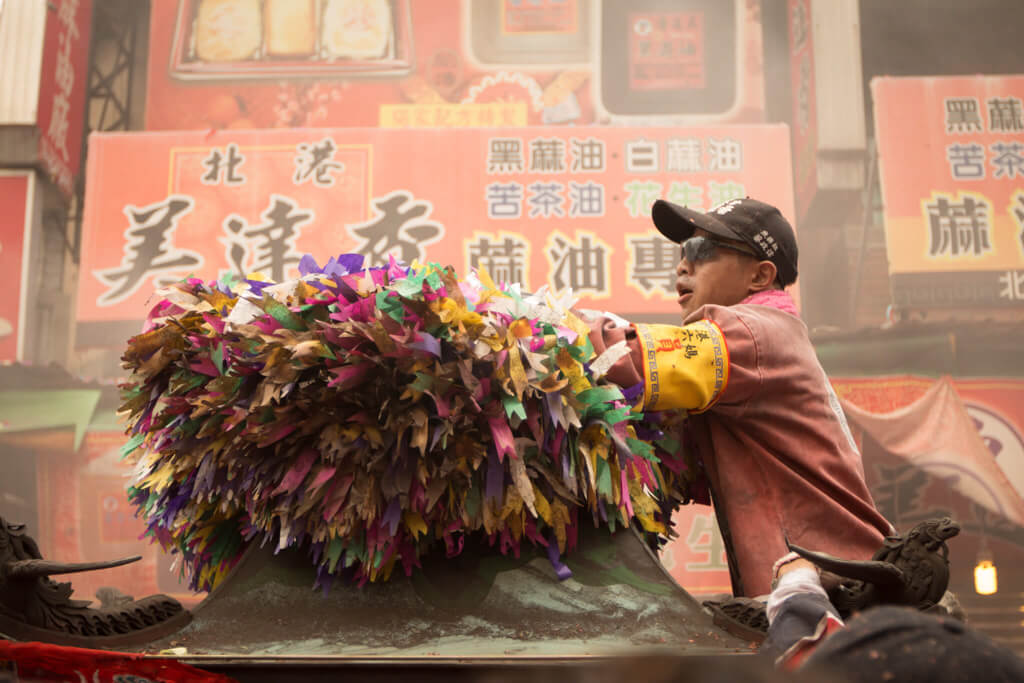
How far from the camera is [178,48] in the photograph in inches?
198

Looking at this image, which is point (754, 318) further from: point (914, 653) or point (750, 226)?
point (914, 653)

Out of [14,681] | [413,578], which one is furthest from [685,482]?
[14,681]

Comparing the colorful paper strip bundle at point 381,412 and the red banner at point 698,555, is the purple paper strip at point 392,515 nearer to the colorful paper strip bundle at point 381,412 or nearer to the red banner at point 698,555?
the colorful paper strip bundle at point 381,412

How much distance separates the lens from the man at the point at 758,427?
1489 millimetres

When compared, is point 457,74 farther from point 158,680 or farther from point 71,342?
point 158,680

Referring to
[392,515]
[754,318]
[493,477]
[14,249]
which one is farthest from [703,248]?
[14,249]

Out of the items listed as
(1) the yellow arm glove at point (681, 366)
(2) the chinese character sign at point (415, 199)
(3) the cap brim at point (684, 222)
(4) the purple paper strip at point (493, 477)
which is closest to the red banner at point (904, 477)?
(2) the chinese character sign at point (415, 199)

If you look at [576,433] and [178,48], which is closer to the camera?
[576,433]

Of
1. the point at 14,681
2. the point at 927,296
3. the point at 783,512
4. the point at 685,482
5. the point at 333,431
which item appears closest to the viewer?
the point at 14,681

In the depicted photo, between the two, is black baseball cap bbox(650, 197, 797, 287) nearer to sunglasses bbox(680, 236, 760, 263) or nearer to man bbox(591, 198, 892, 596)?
sunglasses bbox(680, 236, 760, 263)

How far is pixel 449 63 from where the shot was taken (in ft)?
16.4

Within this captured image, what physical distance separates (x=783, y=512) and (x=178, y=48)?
15.0 feet

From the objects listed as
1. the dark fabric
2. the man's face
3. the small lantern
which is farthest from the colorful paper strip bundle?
the small lantern

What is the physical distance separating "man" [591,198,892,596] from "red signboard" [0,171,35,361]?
13.8 ft
